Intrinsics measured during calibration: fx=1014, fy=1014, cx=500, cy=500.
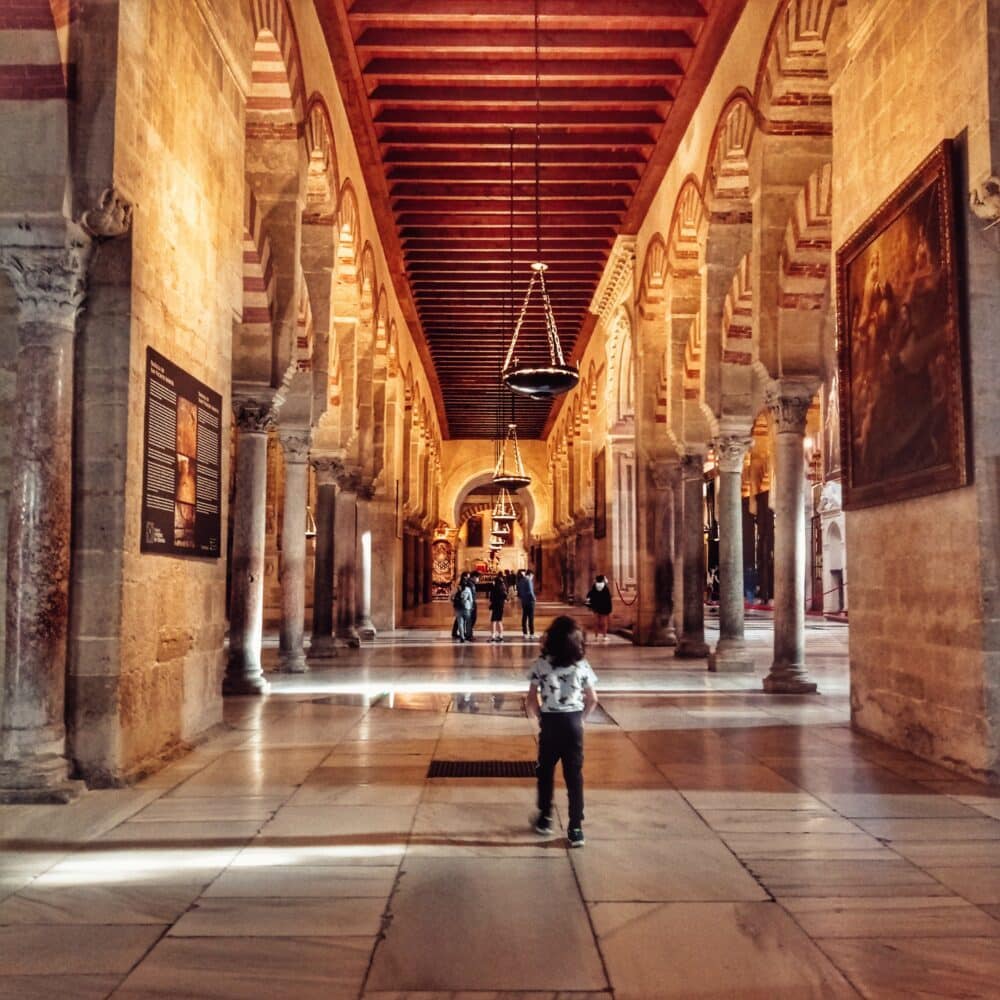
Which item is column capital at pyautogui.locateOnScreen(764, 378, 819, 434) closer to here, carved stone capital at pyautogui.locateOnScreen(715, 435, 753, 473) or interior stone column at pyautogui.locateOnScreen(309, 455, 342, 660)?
carved stone capital at pyautogui.locateOnScreen(715, 435, 753, 473)

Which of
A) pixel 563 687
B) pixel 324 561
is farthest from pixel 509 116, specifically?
pixel 563 687

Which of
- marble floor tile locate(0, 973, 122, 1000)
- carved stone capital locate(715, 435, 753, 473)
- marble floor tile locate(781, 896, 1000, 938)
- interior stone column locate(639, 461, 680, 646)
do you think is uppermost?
carved stone capital locate(715, 435, 753, 473)

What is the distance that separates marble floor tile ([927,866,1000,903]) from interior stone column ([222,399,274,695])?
636 centimetres

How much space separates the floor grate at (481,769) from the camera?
17.3 feet

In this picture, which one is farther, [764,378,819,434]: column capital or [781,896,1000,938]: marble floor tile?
[764,378,819,434]: column capital

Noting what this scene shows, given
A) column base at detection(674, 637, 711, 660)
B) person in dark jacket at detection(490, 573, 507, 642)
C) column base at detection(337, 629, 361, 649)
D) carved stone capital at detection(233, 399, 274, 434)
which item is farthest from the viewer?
person in dark jacket at detection(490, 573, 507, 642)

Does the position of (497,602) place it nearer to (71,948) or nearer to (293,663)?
(293,663)

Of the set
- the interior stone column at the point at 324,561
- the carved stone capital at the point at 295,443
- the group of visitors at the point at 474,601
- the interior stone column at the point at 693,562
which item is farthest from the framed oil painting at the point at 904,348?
the group of visitors at the point at 474,601

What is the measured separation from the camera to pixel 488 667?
11.2 metres

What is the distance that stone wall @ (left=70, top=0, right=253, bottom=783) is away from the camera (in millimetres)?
4895

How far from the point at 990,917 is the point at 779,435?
655 cm

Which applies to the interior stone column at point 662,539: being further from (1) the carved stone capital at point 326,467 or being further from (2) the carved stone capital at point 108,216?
(2) the carved stone capital at point 108,216

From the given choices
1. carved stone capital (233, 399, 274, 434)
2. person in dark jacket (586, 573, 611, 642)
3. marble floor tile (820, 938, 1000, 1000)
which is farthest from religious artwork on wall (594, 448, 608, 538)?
marble floor tile (820, 938, 1000, 1000)

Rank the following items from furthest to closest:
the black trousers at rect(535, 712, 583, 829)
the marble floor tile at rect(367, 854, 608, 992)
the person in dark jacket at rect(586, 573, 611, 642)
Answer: the person in dark jacket at rect(586, 573, 611, 642), the black trousers at rect(535, 712, 583, 829), the marble floor tile at rect(367, 854, 608, 992)
